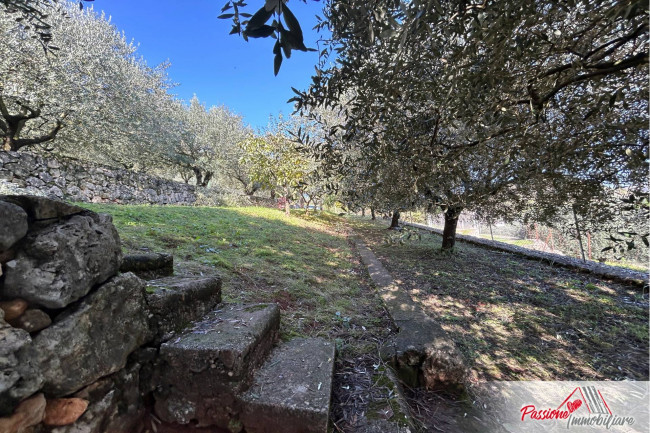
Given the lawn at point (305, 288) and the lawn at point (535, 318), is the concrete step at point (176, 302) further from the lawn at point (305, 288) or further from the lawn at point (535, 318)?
the lawn at point (535, 318)

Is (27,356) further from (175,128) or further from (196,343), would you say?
(175,128)

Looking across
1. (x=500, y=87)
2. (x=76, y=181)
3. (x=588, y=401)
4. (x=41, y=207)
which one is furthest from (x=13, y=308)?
(x=76, y=181)

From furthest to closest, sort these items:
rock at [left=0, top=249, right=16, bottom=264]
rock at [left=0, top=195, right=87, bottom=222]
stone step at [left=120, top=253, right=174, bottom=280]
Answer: stone step at [left=120, top=253, right=174, bottom=280] → rock at [left=0, top=195, right=87, bottom=222] → rock at [left=0, top=249, right=16, bottom=264]

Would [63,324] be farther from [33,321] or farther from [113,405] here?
[113,405]

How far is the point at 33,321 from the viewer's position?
1088mm

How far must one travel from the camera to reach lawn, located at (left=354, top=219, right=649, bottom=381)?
8.17 feet

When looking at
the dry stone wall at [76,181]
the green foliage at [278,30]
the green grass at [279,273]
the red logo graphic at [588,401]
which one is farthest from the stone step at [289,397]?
the dry stone wall at [76,181]

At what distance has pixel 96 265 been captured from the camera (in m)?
1.30

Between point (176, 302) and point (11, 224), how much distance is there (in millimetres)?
871

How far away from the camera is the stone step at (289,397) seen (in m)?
1.32

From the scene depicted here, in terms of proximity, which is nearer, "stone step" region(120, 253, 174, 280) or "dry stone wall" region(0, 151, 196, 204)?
"stone step" region(120, 253, 174, 280)

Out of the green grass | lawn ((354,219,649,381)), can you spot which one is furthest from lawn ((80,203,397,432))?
lawn ((354,219,649,381))

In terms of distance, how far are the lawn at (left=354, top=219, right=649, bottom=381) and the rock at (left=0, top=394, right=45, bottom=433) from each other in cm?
253

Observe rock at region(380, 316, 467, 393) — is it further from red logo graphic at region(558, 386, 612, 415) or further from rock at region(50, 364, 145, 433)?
rock at region(50, 364, 145, 433)
